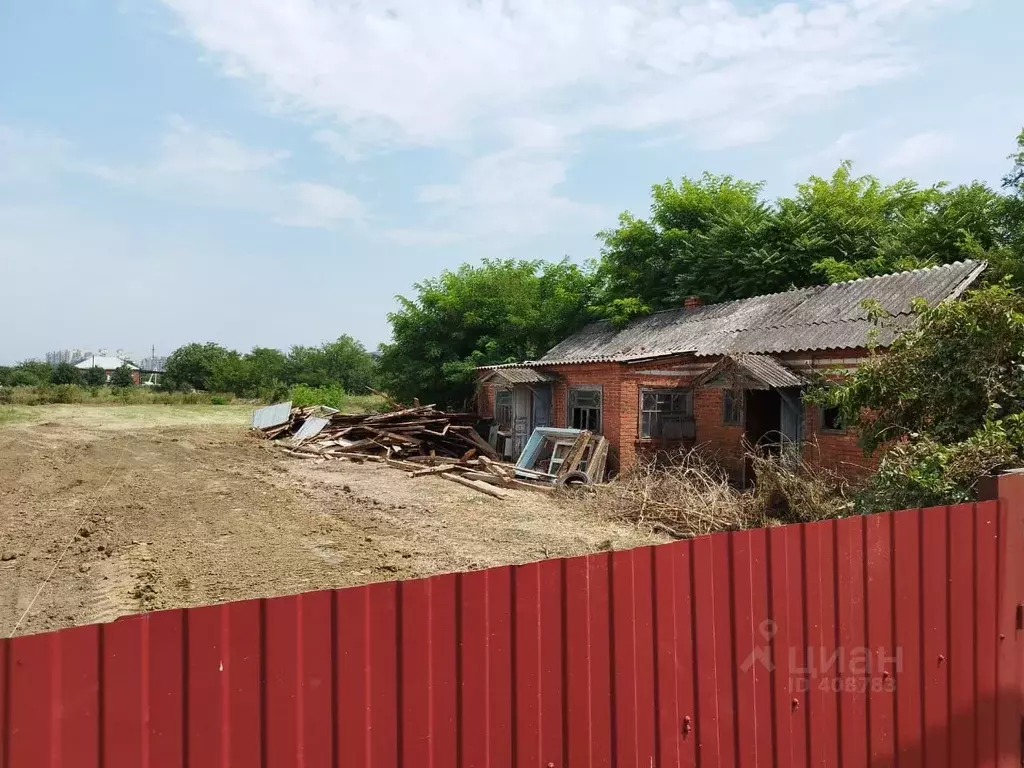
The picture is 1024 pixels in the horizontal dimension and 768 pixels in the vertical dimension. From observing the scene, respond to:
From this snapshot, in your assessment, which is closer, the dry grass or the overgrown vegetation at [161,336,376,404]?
the dry grass

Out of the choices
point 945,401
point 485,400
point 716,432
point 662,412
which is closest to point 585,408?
point 662,412

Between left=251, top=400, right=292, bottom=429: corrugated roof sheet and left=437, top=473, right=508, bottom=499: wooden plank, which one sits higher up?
left=251, top=400, right=292, bottom=429: corrugated roof sheet

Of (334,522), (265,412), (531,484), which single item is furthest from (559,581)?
(265,412)

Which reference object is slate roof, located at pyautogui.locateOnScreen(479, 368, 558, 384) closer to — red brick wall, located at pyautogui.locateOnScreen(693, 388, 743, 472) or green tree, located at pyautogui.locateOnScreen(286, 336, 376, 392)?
red brick wall, located at pyautogui.locateOnScreen(693, 388, 743, 472)

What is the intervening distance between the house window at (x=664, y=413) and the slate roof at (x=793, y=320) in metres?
1.00

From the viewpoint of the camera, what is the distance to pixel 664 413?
1644cm

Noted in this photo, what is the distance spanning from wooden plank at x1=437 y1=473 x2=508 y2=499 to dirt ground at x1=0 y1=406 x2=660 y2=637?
251 millimetres

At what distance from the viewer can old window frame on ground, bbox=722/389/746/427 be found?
48.7 feet

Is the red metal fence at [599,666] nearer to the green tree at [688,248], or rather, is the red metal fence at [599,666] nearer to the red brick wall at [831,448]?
the red brick wall at [831,448]

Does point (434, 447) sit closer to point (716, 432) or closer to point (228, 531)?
point (716, 432)

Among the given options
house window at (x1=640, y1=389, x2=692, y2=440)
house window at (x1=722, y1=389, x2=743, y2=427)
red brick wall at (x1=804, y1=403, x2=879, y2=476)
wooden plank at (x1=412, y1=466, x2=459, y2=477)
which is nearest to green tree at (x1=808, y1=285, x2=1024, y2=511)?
red brick wall at (x1=804, y1=403, x2=879, y2=476)

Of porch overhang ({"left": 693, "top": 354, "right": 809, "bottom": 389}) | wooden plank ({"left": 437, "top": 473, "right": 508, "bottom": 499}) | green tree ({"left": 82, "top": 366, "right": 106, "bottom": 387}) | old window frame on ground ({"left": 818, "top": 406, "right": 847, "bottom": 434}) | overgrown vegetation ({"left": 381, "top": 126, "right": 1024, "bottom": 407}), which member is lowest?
wooden plank ({"left": 437, "top": 473, "right": 508, "bottom": 499})

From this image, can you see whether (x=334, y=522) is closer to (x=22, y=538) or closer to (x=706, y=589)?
(x=22, y=538)

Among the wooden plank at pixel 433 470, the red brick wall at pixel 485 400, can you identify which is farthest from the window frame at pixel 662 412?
the red brick wall at pixel 485 400
